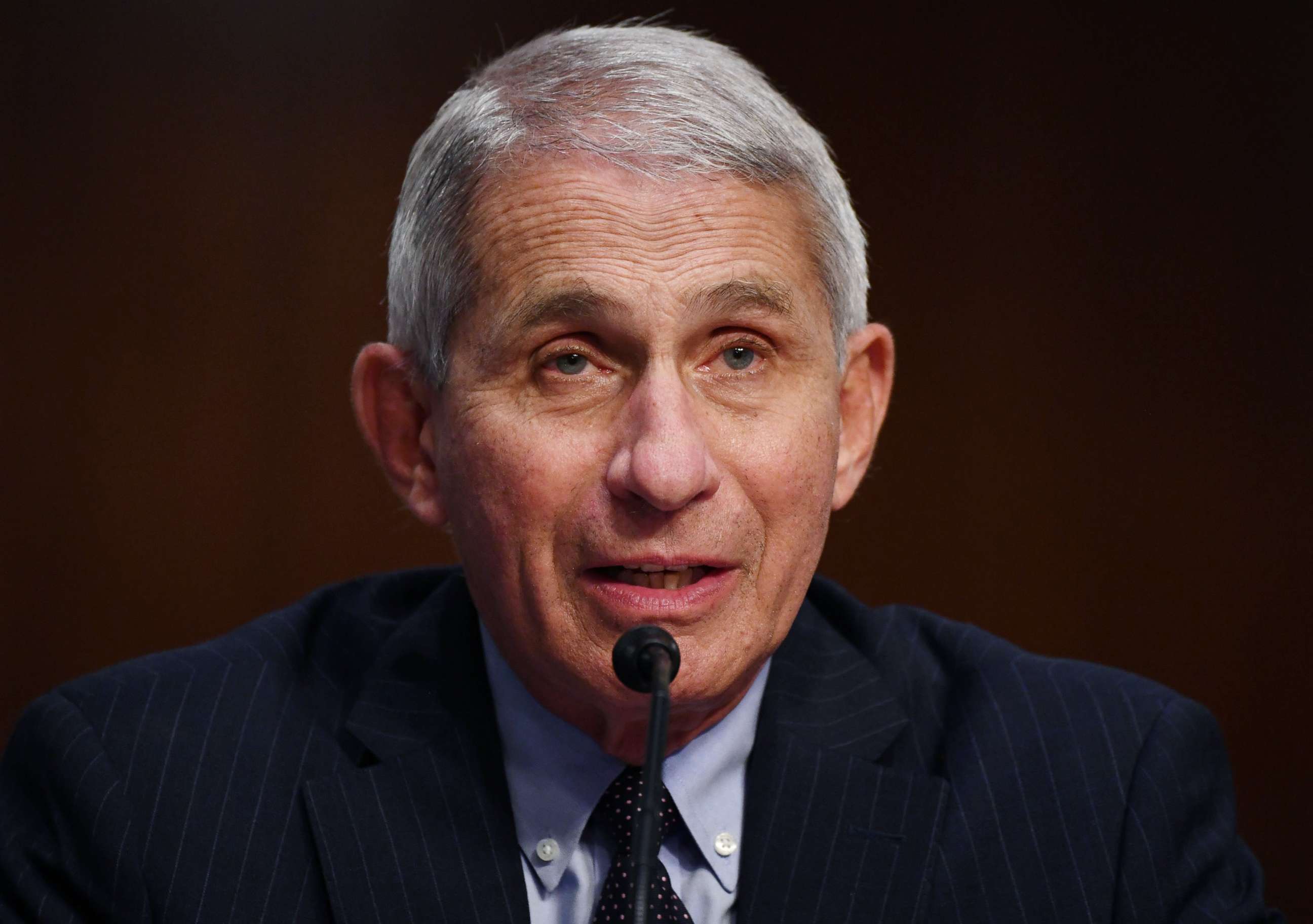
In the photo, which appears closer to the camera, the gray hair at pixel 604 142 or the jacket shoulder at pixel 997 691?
the gray hair at pixel 604 142

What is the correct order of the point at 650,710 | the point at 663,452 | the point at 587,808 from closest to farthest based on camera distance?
1. the point at 650,710
2. the point at 663,452
3. the point at 587,808

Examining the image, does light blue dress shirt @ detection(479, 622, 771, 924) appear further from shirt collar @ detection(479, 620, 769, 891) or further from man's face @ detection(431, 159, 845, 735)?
man's face @ detection(431, 159, 845, 735)

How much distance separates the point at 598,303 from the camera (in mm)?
1688

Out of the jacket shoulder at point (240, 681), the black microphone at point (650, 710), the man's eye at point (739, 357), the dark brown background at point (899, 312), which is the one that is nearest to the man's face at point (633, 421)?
the man's eye at point (739, 357)

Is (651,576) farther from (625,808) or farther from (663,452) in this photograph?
(625,808)

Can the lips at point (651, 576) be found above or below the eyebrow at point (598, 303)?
below

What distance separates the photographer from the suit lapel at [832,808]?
179 cm

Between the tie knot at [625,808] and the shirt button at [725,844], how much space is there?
0.06m

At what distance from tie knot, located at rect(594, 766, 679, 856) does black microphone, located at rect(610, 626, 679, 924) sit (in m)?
0.43

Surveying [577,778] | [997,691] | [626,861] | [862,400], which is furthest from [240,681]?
[997,691]

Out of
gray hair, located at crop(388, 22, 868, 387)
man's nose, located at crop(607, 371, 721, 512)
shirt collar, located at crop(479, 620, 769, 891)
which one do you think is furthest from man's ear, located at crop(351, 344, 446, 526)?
man's nose, located at crop(607, 371, 721, 512)

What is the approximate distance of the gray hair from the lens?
5.73 feet

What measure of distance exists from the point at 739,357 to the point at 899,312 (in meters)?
1.48

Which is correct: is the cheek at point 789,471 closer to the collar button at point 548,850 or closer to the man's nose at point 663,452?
the man's nose at point 663,452
